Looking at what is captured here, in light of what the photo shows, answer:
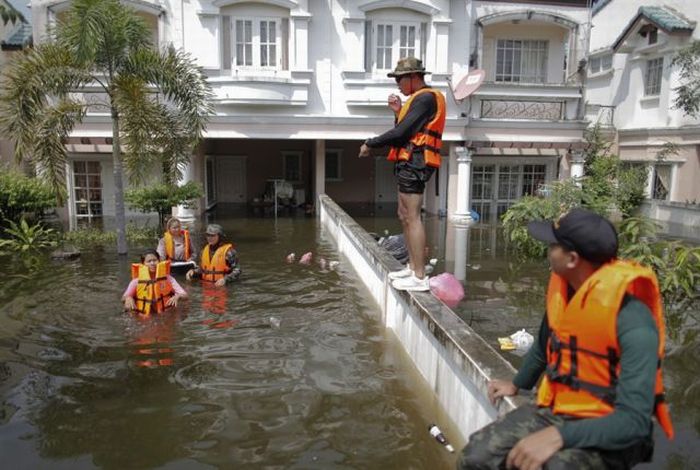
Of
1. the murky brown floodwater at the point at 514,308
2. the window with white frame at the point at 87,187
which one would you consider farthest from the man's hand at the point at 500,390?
the window with white frame at the point at 87,187

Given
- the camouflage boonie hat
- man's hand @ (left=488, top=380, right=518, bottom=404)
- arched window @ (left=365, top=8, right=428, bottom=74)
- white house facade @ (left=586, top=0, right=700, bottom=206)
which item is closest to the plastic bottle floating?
man's hand @ (left=488, top=380, right=518, bottom=404)

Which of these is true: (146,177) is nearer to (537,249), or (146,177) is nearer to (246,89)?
(246,89)

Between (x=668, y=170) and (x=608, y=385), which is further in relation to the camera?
(x=668, y=170)

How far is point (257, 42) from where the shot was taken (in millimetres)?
18062

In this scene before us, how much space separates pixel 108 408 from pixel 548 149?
705 inches

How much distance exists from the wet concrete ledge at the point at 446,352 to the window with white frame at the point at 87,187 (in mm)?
14156

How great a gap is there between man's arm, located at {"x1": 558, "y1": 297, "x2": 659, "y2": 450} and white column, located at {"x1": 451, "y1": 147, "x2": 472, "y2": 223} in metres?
17.3

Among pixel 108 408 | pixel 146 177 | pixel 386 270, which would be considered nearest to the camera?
pixel 108 408

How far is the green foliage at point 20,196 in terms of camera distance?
14.0 metres

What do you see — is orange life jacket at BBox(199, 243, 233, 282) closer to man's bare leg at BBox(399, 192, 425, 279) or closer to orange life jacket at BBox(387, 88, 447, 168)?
man's bare leg at BBox(399, 192, 425, 279)

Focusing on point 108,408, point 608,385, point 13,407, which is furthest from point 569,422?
point 13,407

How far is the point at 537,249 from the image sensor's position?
1370 centimetres

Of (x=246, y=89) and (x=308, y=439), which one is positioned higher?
(x=246, y=89)

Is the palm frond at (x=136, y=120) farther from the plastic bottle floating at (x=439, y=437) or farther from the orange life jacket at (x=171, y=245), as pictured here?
the plastic bottle floating at (x=439, y=437)
